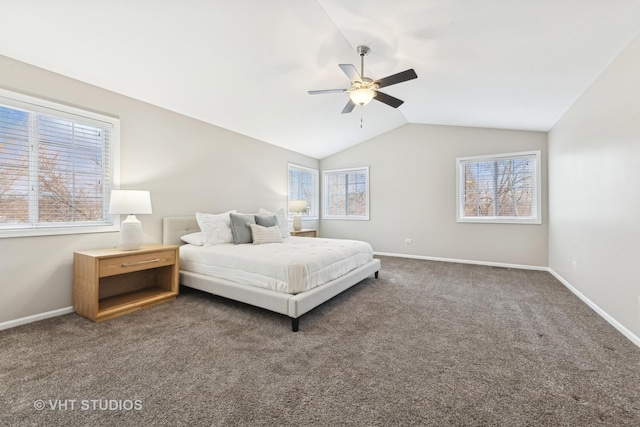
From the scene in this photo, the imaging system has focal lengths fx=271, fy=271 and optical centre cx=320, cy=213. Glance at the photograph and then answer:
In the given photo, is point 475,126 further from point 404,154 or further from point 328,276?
point 328,276

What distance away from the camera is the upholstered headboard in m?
3.69

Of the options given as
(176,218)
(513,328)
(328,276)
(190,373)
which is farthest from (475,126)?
(190,373)

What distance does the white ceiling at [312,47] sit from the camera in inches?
85.4

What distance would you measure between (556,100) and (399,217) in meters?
3.28

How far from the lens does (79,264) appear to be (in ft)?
9.09

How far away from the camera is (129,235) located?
293 centimetres

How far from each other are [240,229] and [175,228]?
2.91ft

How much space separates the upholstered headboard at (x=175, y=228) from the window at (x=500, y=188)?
194 inches

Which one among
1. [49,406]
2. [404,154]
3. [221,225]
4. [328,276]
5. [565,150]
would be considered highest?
[404,154]

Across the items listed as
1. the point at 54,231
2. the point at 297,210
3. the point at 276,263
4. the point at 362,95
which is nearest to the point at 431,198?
the point at 297,210

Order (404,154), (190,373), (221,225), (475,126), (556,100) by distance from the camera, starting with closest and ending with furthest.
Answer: (190,373) < (556,100) < (221,225) < (475,126) < (404,154)

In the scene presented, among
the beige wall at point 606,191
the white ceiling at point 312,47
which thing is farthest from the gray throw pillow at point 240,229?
the beige wall at point 606,191

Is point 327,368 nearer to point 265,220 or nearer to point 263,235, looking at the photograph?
point 263,235

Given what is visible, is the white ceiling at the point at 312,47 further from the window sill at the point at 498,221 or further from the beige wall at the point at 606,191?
the window sill at the point at 498,221
